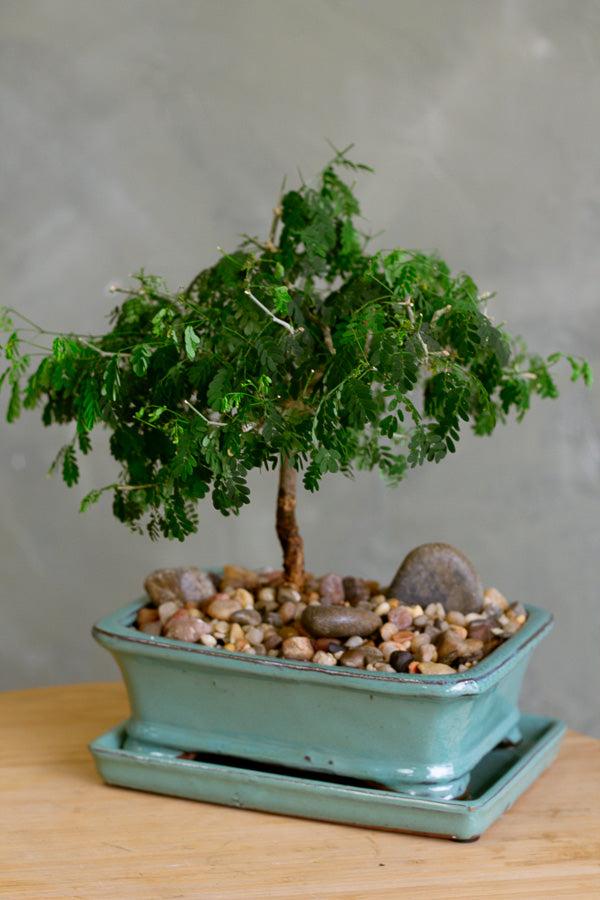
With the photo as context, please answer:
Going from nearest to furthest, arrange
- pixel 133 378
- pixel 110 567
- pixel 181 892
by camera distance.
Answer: pixel 181 892
pixel 133 378
pixel 110 567

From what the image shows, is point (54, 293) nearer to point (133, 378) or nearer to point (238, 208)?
point (238, 208)

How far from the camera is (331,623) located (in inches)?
43.1

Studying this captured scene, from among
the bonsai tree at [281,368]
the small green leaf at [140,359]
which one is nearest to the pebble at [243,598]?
the bonsai tree at [281,368]

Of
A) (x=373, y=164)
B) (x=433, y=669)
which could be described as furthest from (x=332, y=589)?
(x=373, y=164)

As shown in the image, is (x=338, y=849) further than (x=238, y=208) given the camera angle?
No

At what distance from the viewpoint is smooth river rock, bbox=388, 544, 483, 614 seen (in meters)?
1.18

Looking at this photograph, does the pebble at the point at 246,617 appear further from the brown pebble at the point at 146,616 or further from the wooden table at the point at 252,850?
the wooden table at the point at 252,850

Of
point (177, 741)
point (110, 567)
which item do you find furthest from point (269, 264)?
point (110, 567)

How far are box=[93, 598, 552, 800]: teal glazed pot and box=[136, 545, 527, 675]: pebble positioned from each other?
31 millimetres

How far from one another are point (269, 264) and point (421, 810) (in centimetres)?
59

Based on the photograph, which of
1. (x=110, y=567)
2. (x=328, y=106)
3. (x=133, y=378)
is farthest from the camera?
(x=110, y=567)

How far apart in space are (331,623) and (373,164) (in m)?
1.07

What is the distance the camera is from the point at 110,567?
211 centimetres

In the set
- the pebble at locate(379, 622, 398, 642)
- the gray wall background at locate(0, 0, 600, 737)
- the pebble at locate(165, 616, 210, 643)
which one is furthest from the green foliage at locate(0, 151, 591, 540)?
the gray wall background at locate(0, 0, 600, 737)
